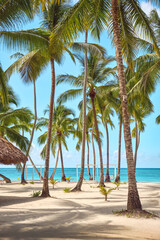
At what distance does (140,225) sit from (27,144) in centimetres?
1186

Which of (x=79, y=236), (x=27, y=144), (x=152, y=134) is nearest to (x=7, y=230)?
(x=79, y=236)

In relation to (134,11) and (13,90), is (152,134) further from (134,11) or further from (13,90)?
(134,11)

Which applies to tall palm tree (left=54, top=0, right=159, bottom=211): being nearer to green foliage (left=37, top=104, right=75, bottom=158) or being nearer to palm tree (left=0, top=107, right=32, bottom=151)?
palm tree (left=0, top=107, right=32, bottom=151)

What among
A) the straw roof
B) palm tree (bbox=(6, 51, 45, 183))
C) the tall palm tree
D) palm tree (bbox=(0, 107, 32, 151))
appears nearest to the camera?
the tall palm tree

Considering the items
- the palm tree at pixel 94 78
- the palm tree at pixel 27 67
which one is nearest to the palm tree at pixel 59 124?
the palm tree at pixel 94 78

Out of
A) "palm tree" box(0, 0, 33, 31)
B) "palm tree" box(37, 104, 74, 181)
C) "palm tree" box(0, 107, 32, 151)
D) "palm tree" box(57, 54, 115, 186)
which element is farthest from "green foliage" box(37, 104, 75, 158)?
"palm tree" box(0, 0, 33, 31)

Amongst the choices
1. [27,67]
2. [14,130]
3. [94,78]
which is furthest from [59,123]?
[27,67]

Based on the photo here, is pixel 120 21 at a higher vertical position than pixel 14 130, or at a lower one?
higher

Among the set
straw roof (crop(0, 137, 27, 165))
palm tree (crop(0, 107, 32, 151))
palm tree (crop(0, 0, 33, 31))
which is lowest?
straw roof (crop(0, 137, 27, 165))

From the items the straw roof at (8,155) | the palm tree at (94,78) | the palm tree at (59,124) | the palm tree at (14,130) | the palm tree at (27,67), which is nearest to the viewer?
the straw roof at (8,155)

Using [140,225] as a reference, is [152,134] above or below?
above

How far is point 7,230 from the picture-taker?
5.06m

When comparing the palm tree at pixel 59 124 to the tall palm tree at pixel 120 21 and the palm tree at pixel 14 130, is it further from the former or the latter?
the tall palm tree at pixel 120 21

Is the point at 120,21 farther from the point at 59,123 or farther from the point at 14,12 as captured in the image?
the point at 59,123
